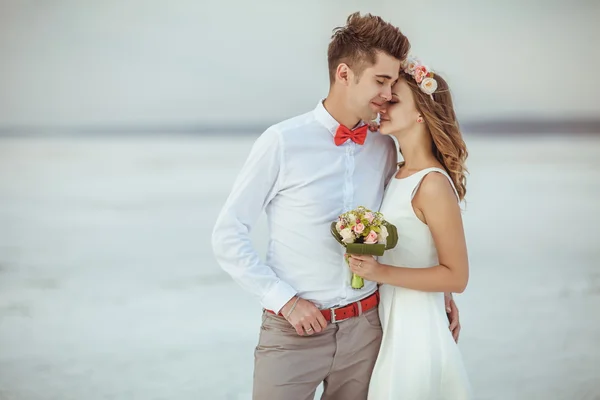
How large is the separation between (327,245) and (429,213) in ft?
1.07

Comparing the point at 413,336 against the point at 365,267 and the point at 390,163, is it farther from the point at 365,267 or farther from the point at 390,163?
the point at 390,163

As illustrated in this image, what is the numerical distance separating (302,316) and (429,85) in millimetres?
804

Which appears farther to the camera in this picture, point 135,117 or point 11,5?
point 135,117

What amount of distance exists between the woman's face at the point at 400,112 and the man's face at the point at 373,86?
52 millimetres

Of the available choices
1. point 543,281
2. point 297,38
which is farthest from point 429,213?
point 297,38

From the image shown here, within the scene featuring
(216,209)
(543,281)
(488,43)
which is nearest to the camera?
(543,281)

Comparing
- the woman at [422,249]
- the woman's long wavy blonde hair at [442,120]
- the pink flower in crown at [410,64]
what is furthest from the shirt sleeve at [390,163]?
the pink flower in crown at [410,64]

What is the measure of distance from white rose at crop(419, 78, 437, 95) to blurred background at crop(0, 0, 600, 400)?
2653 millimetres

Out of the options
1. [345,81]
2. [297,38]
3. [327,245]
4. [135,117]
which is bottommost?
[327,245]

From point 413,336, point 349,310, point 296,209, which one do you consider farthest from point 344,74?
point 413,336

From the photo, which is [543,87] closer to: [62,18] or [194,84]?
[194,84]

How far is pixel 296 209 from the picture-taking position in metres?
2.27

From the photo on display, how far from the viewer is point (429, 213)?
7.46 ft

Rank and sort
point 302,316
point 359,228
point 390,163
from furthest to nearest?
point 390,163 < point 302,316 < point 359,228
